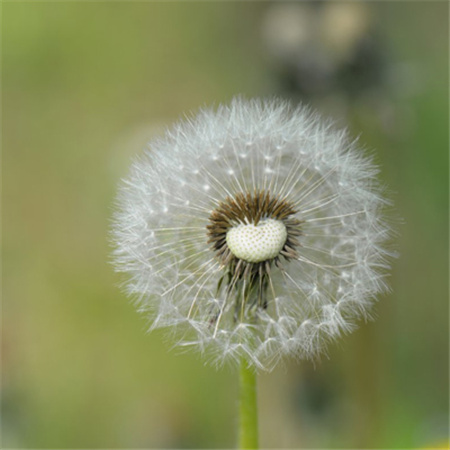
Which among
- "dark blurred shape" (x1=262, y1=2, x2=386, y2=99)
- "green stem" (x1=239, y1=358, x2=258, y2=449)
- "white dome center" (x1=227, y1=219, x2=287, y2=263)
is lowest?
"green stem" (x1=239, y1=358, x2=258, y2=449)

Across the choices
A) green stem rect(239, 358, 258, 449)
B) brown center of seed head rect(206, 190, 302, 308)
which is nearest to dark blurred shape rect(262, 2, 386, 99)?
brown center of seed head rect(206, 190, 302, 308)

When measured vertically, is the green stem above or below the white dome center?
below

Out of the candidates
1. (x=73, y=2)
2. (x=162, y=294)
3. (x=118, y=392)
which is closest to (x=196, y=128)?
(x=162, y=294)

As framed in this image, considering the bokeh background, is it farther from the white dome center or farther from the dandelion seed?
the white dome center

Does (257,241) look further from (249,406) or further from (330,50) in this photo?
(330,50)

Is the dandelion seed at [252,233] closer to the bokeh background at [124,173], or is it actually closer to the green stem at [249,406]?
the green stem at [249,406]

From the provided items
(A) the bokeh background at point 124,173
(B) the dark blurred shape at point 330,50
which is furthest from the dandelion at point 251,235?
(B) the dark blurred shape at point 330,50

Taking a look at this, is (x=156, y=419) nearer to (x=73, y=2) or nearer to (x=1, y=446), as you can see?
(x=1, y=446)
